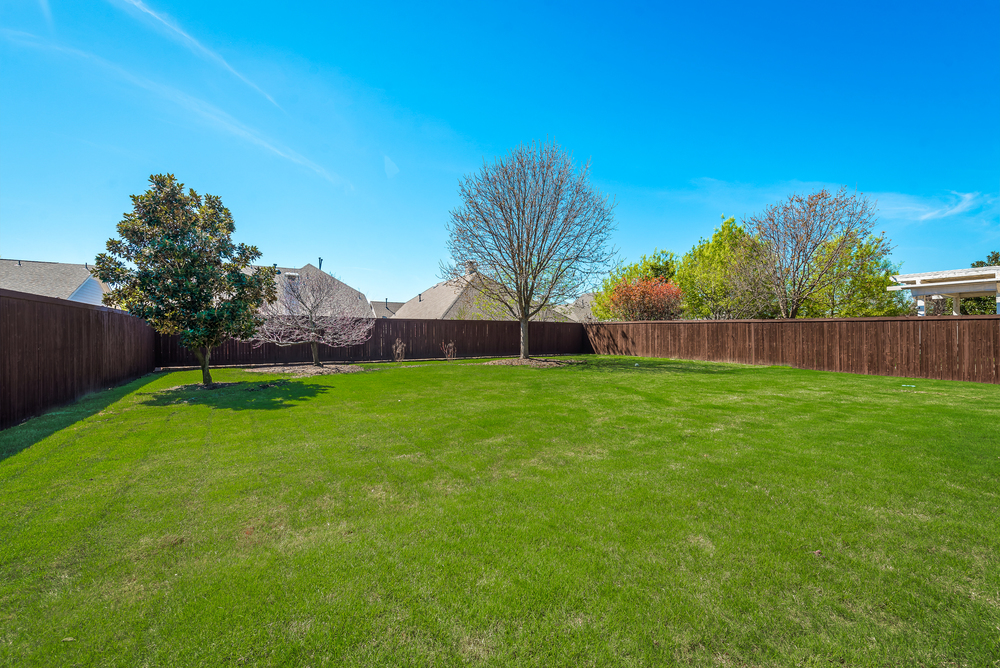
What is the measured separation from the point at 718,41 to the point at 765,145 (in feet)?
18.8

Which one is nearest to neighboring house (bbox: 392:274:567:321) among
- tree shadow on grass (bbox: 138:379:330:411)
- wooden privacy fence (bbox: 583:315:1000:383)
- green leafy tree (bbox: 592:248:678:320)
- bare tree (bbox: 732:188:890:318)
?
green leafy tree (bbox: 592:248:678:320)

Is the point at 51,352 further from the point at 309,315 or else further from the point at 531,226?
the point at 531,226

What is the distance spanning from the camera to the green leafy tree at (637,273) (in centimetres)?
2852

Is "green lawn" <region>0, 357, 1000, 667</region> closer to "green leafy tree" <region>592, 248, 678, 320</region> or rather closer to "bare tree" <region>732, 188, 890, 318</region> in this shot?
"bare tree" <region>732, 188, 890, 318</region>

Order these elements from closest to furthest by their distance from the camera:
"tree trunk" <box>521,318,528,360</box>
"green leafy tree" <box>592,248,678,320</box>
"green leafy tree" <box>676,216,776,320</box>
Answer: "tree trunk" <box>521,318,528,360</box>, "green leafy tree" <box>676,216,776,320</box>, "green leafy tree" <box>592,248,678,320</box>

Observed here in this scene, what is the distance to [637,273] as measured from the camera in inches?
1182

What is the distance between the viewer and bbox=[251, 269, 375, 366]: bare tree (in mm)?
12484

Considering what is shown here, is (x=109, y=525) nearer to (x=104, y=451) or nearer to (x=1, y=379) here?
(x=104, y=451)

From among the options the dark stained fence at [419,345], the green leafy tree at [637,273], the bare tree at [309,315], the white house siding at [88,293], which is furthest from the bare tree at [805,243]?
the white house siding at [88,293]

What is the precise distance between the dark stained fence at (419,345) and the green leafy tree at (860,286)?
11.4 m

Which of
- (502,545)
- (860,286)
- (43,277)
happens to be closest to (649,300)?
(860,286)

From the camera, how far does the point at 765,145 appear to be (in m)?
14.4

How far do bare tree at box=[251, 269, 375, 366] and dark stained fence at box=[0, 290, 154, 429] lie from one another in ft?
12.3

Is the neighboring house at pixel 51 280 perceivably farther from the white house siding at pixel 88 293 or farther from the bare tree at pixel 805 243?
the bare tree at pixel 805 243
